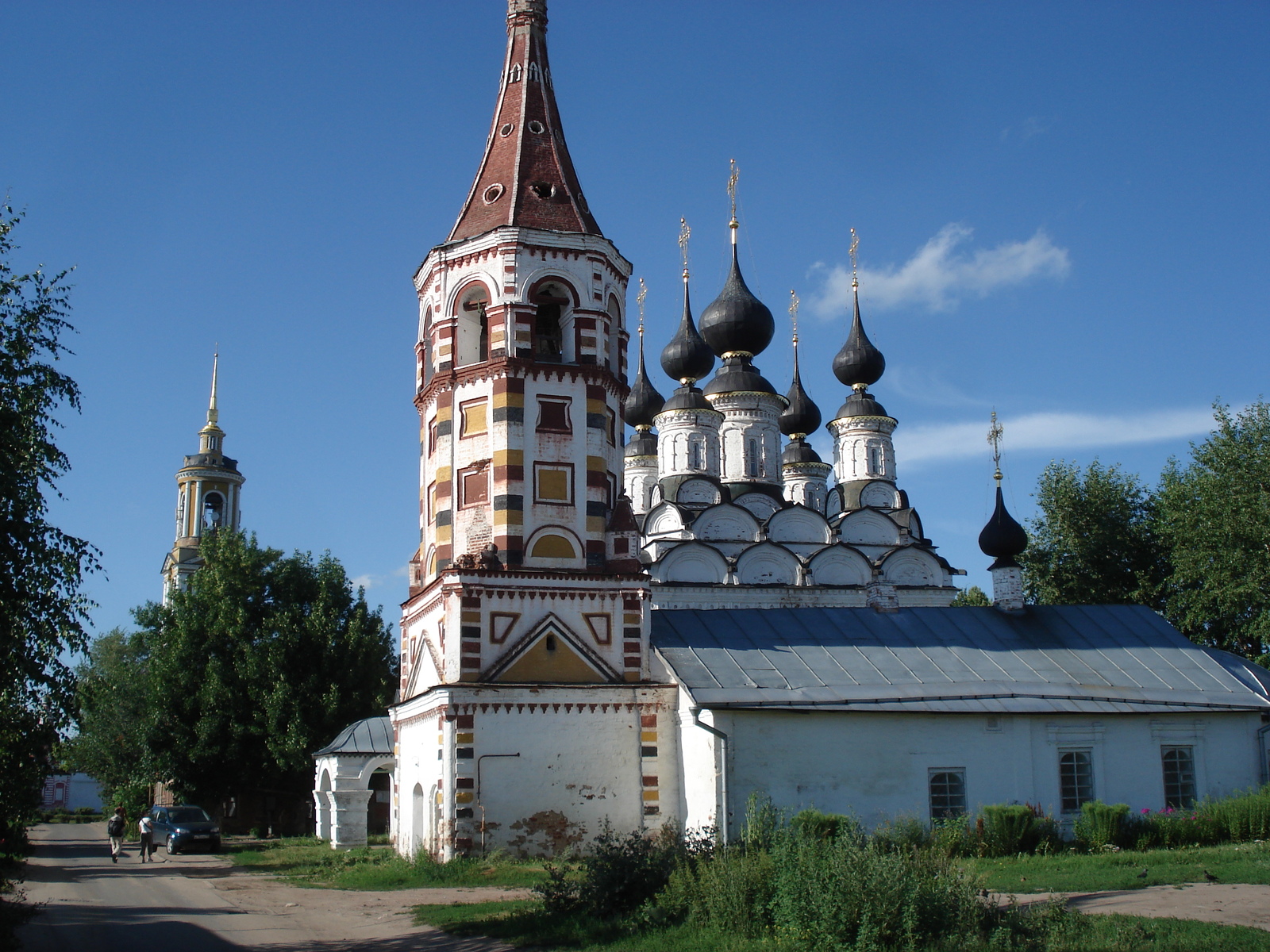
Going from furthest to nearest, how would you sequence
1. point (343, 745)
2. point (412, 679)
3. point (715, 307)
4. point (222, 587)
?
point (715, 307)
point (222, 587)
point (343, 745)
point (412, 679)

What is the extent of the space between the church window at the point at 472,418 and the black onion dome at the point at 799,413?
73.4ft

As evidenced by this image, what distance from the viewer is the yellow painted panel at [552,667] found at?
1795 centimetres

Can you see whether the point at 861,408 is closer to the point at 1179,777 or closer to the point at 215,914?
the point at 1179,777

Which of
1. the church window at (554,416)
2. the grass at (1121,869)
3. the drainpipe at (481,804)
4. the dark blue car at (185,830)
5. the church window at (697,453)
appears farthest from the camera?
the church window at (697,453)

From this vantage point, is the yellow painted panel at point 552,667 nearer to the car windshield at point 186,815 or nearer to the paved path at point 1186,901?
the paved path at point 1186,901

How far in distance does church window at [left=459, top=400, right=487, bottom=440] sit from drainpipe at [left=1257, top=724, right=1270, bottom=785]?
13656 mm

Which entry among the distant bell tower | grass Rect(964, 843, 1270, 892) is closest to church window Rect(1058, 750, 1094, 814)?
grass Rect(964, 843, 1270, 892)

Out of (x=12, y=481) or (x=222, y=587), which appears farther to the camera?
(x=222, y=587)

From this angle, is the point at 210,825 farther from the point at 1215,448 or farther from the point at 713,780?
the point at 1215,448

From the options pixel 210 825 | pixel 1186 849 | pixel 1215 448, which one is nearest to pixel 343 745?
pixel 210 825

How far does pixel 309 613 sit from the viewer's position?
3222cm

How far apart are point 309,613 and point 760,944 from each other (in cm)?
2431

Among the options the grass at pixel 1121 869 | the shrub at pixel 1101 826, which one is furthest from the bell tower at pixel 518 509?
the shrub at pixel 1101 826

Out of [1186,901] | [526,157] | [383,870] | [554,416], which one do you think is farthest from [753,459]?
[1186,901]
